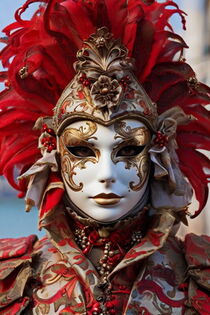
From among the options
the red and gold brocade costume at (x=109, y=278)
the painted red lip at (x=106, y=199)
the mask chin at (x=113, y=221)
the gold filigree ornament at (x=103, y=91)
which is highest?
the gold filigree ornament at (x=103, y=91)

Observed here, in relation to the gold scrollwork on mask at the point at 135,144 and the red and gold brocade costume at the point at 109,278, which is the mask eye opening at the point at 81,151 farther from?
the red and gold brocade costume at the point at 109,278

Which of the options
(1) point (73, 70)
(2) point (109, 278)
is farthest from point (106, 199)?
(1) point (73, 70)

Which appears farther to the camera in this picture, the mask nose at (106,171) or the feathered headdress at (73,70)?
the feathered headdress at (73,70)

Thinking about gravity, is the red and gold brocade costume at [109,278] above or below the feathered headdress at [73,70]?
below

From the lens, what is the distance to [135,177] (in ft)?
5.49

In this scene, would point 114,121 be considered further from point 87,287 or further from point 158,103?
point 87,287

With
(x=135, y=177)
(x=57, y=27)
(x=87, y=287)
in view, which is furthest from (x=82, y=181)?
(x=57, y=27)

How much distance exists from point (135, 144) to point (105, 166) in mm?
102

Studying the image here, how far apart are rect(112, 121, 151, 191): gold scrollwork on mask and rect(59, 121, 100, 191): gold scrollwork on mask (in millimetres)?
55

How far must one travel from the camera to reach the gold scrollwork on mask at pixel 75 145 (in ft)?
5.46

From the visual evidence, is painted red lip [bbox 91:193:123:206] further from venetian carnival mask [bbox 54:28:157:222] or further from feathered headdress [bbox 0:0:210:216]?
feathered headdress [bbox 0:0:210:216]

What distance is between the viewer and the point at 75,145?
5.52 ft

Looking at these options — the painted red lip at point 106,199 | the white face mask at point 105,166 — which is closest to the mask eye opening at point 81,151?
the white face mask at point 105,166

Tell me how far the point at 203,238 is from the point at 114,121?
0.43 metres
